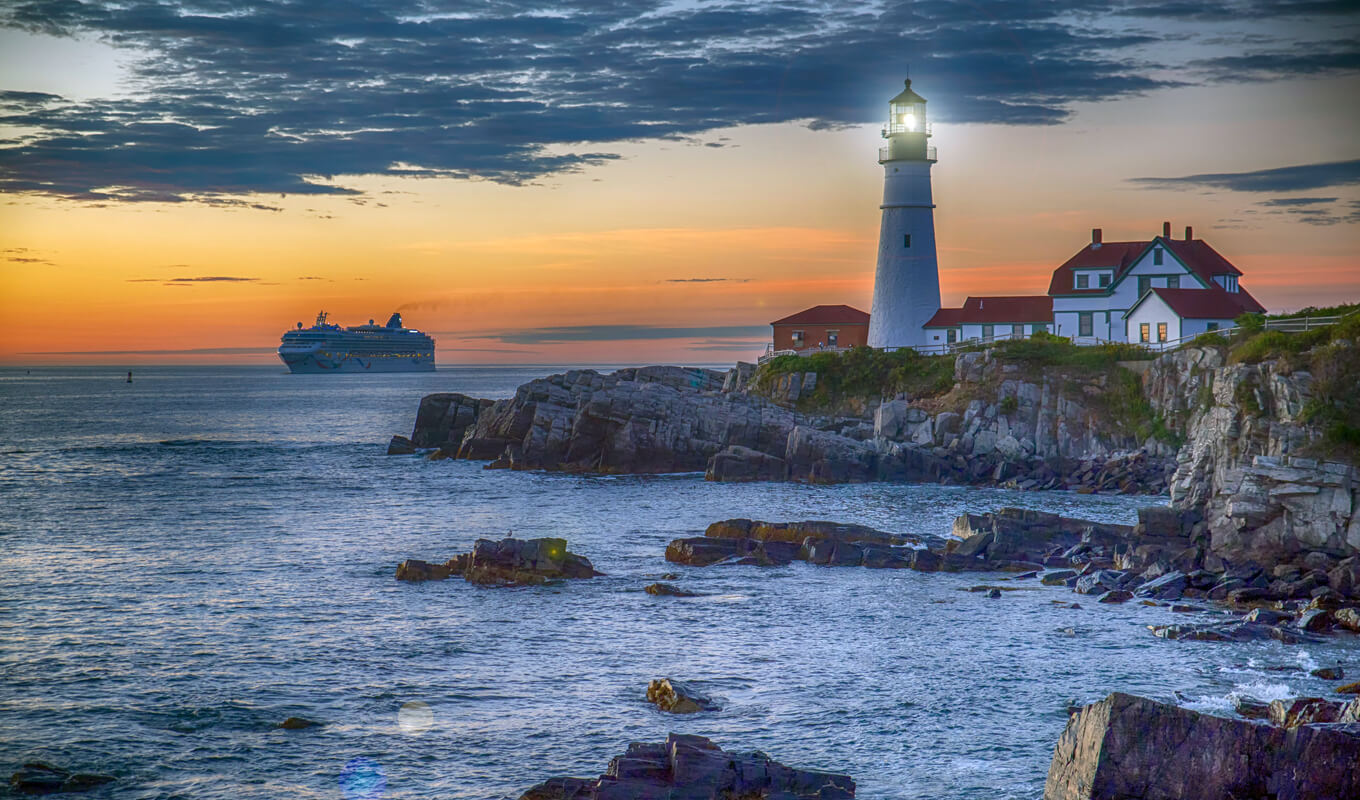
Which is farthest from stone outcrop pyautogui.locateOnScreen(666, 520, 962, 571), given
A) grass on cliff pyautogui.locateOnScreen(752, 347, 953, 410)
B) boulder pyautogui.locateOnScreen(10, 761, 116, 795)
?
grass on cliff pyautogui.locateOnScreen(752, 347, 953, 410)

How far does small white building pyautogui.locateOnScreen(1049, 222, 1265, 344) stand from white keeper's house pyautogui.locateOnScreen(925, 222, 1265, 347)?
55mm

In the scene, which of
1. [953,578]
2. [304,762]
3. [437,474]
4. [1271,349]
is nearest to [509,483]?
[437,474]

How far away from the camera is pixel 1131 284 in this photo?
66625 millimetres

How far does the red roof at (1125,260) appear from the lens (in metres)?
66.0

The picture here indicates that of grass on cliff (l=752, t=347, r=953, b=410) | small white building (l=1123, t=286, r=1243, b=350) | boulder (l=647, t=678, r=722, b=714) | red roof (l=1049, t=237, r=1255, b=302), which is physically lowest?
boulder (l=647, t=678, r=722, b=714)

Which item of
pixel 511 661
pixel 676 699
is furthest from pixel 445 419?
pixel 676 699

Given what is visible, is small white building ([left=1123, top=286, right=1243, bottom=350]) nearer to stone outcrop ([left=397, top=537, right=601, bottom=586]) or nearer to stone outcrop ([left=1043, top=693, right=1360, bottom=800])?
stone outcrop ([left=397, top=537, right=601, bottom=586])

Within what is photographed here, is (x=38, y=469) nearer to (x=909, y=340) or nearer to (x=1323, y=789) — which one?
(x=909, y=340)

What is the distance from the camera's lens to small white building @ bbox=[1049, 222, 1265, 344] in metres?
62.2

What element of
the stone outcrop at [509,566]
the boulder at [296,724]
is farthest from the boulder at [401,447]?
the boulder at [296,724]

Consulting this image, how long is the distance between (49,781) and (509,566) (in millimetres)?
14451

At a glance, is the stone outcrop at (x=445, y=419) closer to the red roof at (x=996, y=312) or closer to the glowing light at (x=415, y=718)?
the red roof at (x=996, y=312)

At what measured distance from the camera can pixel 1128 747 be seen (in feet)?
39.9

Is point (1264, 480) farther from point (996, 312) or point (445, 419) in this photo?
point (445, 419)
